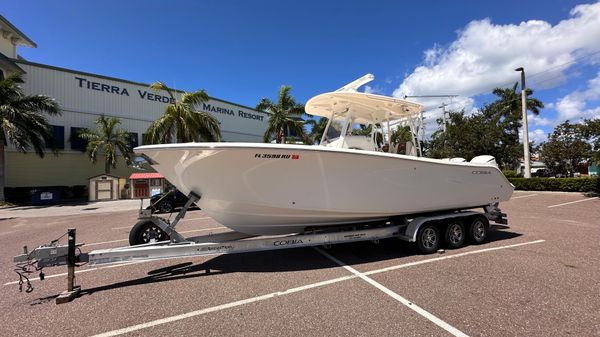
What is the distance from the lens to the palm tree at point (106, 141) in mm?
25094

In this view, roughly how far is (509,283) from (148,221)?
5.66 meters

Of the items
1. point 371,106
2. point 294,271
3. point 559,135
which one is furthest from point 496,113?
point 294,271

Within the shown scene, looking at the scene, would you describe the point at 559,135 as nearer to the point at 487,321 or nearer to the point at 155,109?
the point at 487,321

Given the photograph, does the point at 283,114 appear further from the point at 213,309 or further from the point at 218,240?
the point at 213,309

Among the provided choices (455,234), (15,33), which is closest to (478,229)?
(455,234)

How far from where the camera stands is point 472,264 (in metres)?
4.93

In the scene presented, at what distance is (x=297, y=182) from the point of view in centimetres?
479

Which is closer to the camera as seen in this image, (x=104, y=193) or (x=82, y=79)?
(x=104, y=193)

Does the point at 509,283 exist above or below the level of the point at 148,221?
below

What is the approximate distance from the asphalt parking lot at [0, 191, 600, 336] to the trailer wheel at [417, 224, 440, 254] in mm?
193

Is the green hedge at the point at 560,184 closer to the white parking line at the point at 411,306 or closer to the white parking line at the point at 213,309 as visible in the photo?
the white parking line at the point at 411,306

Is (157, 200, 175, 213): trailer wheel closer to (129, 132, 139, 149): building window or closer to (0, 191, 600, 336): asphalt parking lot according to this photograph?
(0, 191, 600, 336): asphalt parking lot

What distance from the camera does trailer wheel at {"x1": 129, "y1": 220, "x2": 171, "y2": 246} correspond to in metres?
5.22

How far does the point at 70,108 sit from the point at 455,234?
1222 inches
